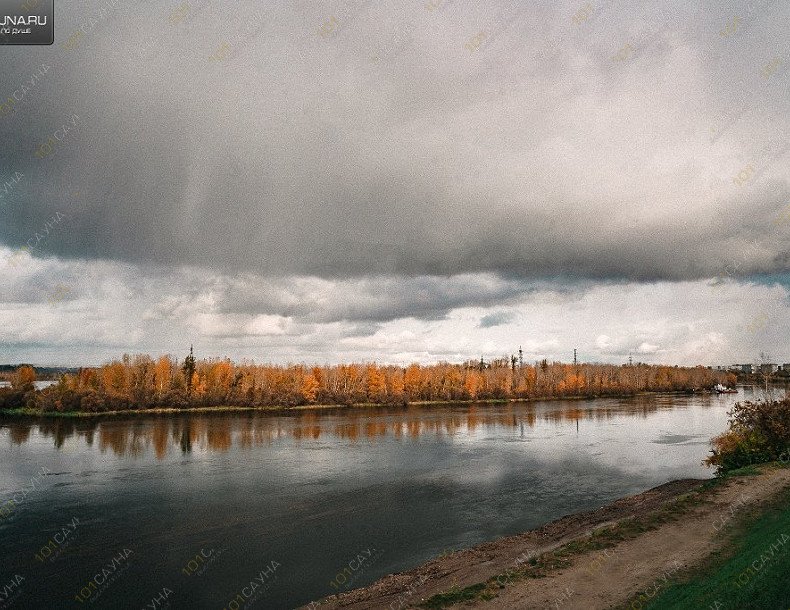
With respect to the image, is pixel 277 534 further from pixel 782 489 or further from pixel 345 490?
pixel 782 489

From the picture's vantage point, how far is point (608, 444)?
182 ft

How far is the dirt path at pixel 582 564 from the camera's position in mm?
14078

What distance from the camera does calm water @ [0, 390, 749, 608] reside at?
19.8 metres

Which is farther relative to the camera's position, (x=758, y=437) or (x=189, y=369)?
(x=189, y=369)

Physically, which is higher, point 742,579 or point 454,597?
point 742,579

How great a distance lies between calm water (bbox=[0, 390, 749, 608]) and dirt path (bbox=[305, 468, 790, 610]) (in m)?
2.00

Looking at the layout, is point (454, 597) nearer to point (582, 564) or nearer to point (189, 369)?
point (582, 564)

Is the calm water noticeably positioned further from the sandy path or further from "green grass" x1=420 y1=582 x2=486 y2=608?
the sandy path

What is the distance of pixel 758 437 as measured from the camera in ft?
101

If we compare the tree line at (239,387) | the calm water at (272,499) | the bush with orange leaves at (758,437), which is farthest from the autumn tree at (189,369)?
the bush with orange leaves at (758,437)

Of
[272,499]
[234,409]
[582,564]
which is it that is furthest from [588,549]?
[234,409]

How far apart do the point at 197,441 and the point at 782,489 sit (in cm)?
5178

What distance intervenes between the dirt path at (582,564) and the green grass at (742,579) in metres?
0.70

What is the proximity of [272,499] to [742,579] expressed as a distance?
2503 cm
